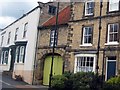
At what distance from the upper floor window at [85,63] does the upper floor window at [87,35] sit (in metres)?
1.27

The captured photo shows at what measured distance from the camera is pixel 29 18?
31672 millimetres

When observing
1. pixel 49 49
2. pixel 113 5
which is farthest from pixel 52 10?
pixel 113 5

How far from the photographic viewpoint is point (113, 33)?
22.3 metres

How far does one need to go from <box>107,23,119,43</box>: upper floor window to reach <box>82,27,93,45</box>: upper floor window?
187 centimetres

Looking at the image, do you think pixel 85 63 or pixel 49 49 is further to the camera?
pixel 49 49

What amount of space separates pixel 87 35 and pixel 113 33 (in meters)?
2.68

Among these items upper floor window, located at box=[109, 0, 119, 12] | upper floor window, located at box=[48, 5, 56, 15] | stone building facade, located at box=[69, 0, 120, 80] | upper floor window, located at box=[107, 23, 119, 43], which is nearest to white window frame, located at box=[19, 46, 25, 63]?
upper floor window, located at box=[48, 5, 56, 15]

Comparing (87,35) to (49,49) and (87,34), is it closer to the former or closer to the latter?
Result: (87,34)

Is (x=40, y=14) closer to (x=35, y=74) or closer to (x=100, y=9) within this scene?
(x=35, y=74)

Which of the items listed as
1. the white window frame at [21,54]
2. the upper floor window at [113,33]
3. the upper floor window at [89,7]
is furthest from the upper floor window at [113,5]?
the white window frame at [21,54]

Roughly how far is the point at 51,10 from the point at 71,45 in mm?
7550

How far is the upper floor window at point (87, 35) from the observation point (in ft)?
78.5

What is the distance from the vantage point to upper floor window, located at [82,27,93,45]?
23938mm

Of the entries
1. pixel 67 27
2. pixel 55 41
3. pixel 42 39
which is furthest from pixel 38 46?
pixel 67 27
